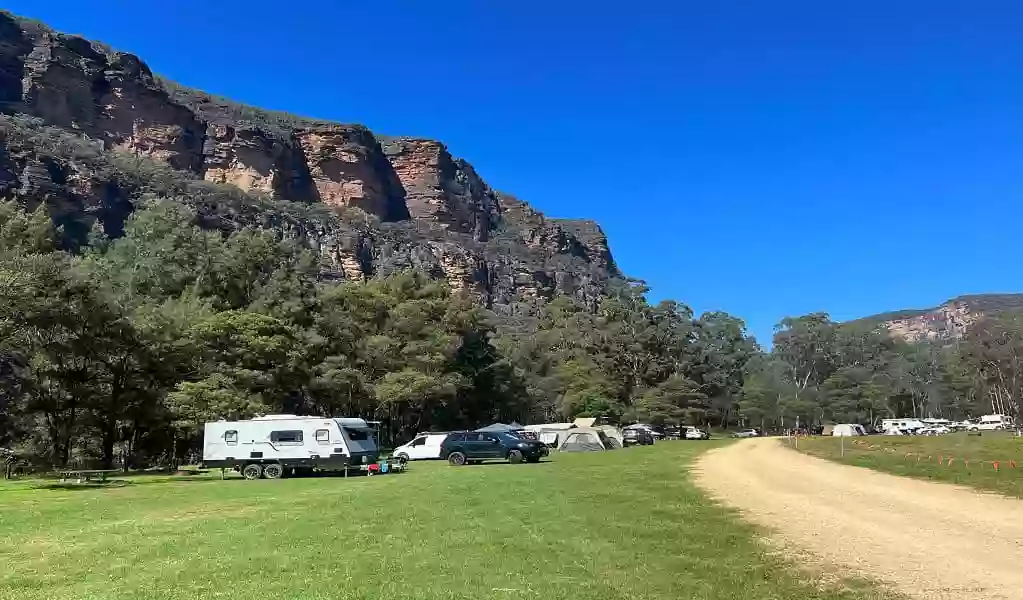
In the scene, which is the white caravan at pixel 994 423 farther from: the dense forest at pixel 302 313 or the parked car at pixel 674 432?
the parked car at pixel 674 432

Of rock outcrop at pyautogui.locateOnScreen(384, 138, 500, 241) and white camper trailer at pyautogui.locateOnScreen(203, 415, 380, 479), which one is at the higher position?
rock outcrop at pyautogui.locateOnScreen(384, 138, 500, 241)

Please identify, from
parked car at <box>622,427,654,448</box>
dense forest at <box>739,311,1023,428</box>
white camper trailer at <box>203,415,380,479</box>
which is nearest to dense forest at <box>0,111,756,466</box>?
white camper trailer at <box>203,415,380,479</box>

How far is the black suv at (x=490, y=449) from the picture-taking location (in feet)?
113

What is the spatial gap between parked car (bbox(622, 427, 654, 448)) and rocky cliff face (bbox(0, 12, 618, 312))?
61.4m

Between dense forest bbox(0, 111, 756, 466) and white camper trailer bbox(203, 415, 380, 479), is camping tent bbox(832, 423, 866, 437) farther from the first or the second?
white camper trailer bbox(203, 415, 380, 479)

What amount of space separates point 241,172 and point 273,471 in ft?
417

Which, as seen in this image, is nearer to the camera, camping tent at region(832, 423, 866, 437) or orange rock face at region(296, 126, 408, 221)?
camping tent at region(832, 423, 866, 437)

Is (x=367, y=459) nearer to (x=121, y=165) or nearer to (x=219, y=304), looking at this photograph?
(x=219, y=304)

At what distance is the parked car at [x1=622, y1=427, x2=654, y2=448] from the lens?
57.3 m

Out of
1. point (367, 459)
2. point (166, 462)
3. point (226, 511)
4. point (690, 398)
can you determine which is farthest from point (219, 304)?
point (690, 398)

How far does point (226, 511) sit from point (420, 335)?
132 ft

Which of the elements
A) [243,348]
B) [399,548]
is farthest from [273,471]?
[399,548]

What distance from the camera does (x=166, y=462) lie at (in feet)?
130

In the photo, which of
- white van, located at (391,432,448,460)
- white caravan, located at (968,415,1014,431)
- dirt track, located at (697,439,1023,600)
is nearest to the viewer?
dirt track, located at (697,439,1023,600)
